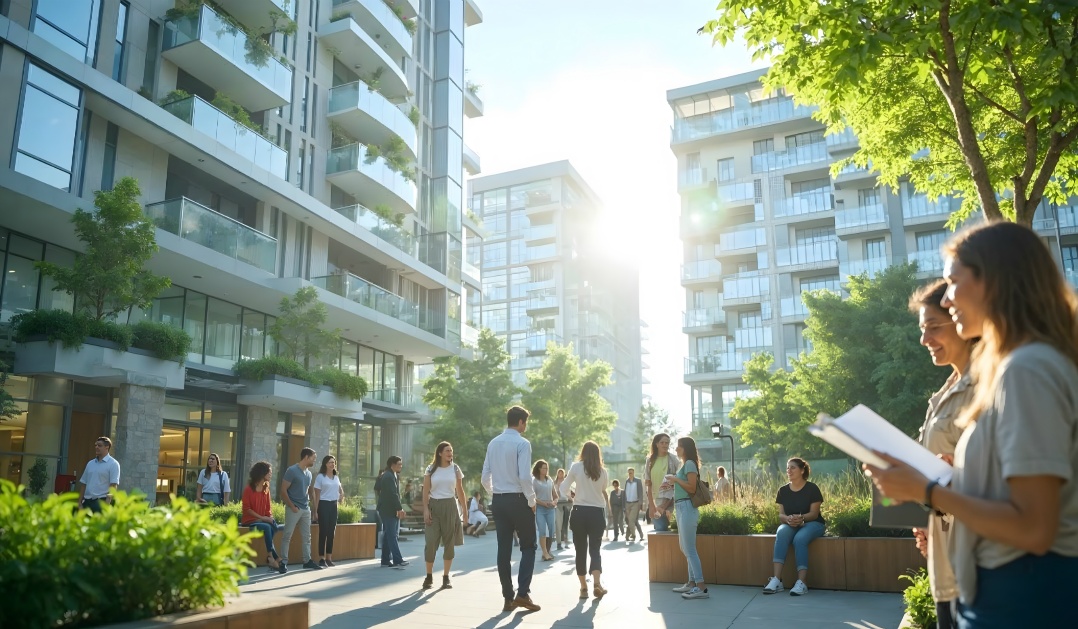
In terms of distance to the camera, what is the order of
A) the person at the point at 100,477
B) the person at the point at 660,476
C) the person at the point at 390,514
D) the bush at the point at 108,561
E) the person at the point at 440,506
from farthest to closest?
the person at the point at 390,514 → the person at the point at 100,477 → the person at the point at 440,506 → the person at the point at 660,476 → the bush at the point at 108,561

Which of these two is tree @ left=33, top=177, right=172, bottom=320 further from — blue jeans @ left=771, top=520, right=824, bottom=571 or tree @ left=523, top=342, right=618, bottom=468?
tree @ left=523, top=342, right=618, bottom=468

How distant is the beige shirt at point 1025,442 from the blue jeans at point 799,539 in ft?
29.3

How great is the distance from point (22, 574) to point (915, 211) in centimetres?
4525

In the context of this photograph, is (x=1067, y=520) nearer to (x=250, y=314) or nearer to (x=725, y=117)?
(x=250, y=314)

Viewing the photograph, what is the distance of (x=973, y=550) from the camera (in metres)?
2.21

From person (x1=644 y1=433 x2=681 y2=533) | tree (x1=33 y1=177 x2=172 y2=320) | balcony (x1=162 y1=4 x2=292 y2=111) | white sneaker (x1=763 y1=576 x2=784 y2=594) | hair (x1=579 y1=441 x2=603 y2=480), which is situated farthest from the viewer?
balcony (x1=162 y1=4 x2=292 y2=111)

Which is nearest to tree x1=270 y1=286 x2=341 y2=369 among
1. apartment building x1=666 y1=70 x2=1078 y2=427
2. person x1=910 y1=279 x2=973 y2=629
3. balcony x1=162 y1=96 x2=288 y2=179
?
balcony x1=162 y1=96 x2=288 y2=179

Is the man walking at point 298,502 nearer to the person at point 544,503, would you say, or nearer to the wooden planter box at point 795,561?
the person at point 544,503

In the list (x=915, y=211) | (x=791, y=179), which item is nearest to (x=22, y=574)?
(x=915, y=211)

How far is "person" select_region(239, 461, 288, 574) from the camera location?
44.4ft

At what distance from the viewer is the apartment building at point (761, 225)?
4384 cm

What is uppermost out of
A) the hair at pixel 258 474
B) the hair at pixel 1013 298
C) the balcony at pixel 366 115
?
the balcony at pixel 366 115

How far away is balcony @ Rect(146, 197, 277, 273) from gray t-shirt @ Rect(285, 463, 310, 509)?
9778mm

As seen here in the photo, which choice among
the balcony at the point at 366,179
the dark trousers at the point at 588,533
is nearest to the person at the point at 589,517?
the dark trousers at the point at 588,533
